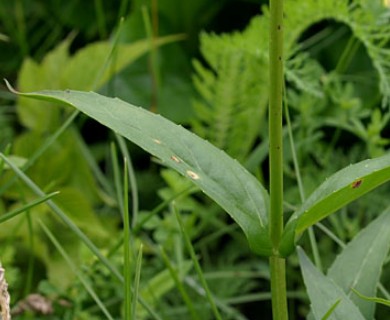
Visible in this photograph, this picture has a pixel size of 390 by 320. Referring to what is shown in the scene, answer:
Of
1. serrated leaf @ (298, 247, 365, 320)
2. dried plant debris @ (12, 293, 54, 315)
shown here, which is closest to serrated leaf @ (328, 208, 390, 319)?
serrated leaf @ (298, 247, 365, 320)

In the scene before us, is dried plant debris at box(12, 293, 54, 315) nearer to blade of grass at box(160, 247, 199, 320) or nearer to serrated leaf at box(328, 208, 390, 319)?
blade of grass at box(160, 247, 199, 320)

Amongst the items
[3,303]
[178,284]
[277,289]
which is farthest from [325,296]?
[3,303]

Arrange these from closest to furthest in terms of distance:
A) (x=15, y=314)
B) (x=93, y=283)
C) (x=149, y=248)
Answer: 1. (x=15, y=314)
2. (x=93, y=283)
3. (x=149, y=248)

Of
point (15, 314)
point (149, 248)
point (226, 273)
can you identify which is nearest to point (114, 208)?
point (149, 248)

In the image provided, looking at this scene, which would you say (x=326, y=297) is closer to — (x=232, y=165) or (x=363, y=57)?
(x=232, y=165)

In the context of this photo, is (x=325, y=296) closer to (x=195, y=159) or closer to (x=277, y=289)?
(x=277, y=289)
